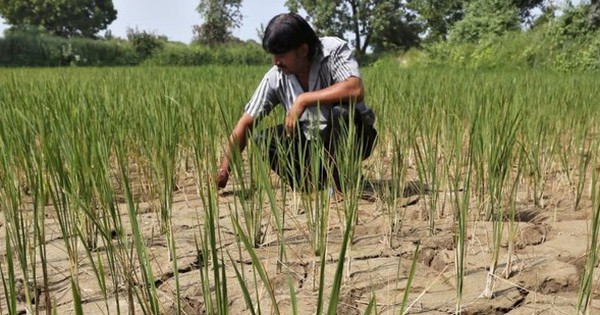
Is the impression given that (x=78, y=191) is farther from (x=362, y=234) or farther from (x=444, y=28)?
(x=444, y=28)

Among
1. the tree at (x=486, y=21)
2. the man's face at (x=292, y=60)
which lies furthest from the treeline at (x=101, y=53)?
the man's face at (x=292, y=60)

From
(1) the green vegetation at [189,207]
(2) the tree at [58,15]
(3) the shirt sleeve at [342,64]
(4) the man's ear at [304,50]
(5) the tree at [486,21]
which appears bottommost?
(1) the green vegetation at [189,207]

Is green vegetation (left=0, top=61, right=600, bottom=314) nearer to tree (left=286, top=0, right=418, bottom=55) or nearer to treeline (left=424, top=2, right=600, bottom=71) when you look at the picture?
treeline (left=424, top=2, right=600, bottom=71)

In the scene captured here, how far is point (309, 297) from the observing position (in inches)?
49.6

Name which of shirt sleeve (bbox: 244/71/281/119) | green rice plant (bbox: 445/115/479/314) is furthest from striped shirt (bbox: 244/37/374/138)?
green rice plant (bbox: 445/115/479/314)

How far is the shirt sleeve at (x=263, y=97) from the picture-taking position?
2189mm

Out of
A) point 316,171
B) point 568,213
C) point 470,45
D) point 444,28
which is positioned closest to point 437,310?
point 316,171

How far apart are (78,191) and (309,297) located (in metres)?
0.53

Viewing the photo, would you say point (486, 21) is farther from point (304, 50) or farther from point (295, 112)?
point (295, 112)

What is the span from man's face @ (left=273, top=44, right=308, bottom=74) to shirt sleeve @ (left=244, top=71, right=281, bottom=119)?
0.12m

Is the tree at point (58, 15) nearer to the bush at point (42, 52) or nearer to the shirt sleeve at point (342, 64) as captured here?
the bush at point (42, 52)

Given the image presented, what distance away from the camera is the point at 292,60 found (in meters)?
2.09

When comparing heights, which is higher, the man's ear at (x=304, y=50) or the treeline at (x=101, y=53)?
the treeline at (x=101, y=53)

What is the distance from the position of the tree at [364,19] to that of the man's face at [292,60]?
2791 centimetres
